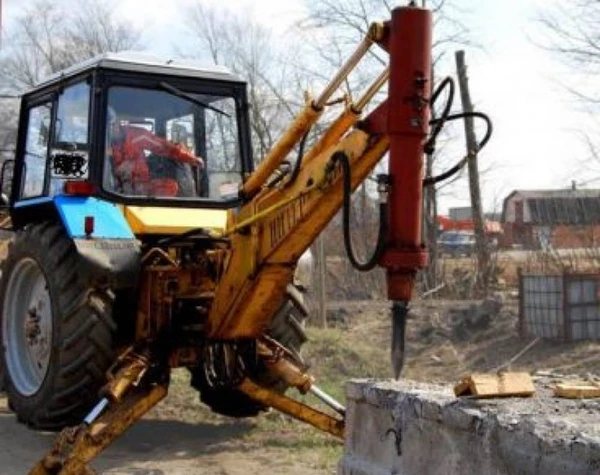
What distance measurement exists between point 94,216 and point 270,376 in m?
1.71

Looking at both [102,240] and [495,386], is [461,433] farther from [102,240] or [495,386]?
[102,240]

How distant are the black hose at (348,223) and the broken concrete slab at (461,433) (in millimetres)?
596

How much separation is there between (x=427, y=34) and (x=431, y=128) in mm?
507

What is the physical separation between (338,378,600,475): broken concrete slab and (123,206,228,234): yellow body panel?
8.61ft

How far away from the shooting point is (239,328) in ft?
21.8

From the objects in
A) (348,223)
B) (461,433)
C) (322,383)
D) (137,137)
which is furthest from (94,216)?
(322,383)

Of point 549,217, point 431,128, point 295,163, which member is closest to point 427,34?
point 431,128

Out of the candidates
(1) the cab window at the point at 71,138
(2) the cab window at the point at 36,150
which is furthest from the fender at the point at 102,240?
(2) the cab window at the point at 36,150

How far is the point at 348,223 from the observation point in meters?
5.21

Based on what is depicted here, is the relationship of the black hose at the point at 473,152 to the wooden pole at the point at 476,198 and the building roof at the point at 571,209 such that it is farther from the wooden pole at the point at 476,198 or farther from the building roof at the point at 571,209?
the building roof at the point at 571,209

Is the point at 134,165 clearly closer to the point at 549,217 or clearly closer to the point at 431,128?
the point at 431,128

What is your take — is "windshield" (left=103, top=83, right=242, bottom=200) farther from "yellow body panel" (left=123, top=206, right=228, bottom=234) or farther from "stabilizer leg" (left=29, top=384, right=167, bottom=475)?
"stabilizer leg" (left=29, top=384, right=167, bottom=475)

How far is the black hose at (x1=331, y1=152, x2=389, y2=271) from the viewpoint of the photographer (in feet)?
15.8

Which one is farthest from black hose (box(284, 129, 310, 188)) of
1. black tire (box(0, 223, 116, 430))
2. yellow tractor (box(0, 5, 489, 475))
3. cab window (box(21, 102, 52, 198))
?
cab window (box(21, 102, 52, 198))
